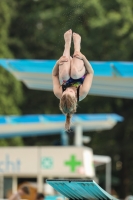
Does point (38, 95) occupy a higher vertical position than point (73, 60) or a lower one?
higher

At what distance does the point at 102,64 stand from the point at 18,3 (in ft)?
78.0

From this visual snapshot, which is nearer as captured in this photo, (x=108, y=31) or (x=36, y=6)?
(x=108, y=31)

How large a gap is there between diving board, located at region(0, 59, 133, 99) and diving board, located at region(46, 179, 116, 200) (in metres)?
5.84

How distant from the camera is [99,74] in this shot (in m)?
18.9

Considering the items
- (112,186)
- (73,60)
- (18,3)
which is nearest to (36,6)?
(18,3)

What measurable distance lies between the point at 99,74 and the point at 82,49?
809 inches

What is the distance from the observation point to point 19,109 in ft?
133

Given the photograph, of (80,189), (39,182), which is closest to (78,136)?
(39,182)

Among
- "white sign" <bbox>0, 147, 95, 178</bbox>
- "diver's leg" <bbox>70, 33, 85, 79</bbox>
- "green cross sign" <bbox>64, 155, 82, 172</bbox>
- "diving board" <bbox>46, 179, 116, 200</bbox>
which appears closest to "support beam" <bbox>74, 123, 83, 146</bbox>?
"white sign" <bbox>0, 147, 95, 178</bbox>

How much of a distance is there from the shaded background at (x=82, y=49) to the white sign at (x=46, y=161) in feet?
41.3

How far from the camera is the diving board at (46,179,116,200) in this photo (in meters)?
12.3

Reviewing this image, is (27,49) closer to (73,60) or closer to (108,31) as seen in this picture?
(108,31)

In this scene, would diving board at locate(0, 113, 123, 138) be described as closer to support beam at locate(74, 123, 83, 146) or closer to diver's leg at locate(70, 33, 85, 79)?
support beam at locate(74, 123, 83, 146)

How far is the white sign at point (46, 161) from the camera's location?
82.6 ft
